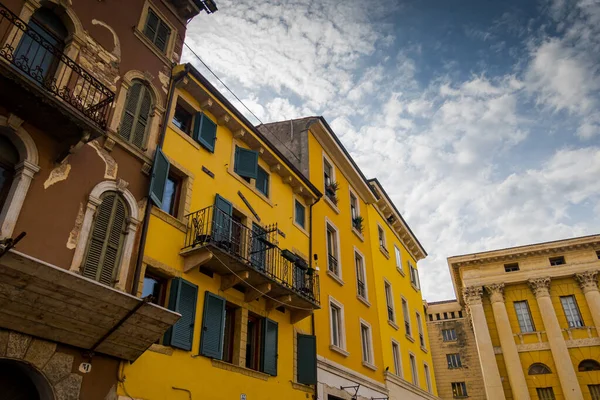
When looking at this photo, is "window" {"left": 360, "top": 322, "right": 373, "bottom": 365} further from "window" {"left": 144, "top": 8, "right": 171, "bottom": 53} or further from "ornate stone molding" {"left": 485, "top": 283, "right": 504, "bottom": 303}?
"ornate stone molding" {"left": 485, "top": 283, "right": 504, "bottom": 303}

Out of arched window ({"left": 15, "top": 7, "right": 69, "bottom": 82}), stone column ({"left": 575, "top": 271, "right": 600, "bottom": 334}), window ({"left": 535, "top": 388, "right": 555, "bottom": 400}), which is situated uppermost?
stone column ({"left": 575, "top": 271, "right": 600, "bottom": 334})

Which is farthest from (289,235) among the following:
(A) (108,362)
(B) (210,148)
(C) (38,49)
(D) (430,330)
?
(D) (430,330)

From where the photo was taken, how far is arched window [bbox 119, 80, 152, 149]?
11.7m

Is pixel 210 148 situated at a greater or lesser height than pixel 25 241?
greater

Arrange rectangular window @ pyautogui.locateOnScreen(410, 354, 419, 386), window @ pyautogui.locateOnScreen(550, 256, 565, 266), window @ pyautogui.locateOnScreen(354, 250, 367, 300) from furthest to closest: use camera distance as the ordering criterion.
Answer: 1. window @ pyautogui.locateOnScreen(550, 256, 565, 266)
2. rectangular window @ pyautogui.locateOnScreen(410, 354, 419, 386)
3. window @ pyautogui.locateOnScreen(354, 250, 367, 300)

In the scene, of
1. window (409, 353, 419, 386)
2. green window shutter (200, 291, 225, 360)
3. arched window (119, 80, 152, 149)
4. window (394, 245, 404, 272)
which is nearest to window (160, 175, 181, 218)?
arched window (119, 80, 152, 149)

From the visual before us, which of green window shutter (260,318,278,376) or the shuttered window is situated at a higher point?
the shuttered window

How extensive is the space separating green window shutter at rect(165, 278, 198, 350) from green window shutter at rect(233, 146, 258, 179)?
497cm

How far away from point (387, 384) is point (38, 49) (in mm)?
19313

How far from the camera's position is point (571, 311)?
39438mm

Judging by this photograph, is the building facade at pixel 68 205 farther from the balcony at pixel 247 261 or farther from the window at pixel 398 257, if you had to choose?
the window at pixel 398 257

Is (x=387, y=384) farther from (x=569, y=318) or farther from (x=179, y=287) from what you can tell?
(x=569, y=318)

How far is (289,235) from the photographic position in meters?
17.6

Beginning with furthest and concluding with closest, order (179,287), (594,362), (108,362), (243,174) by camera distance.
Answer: (594,362) → (243,174) → (179,287) → (108,362)
